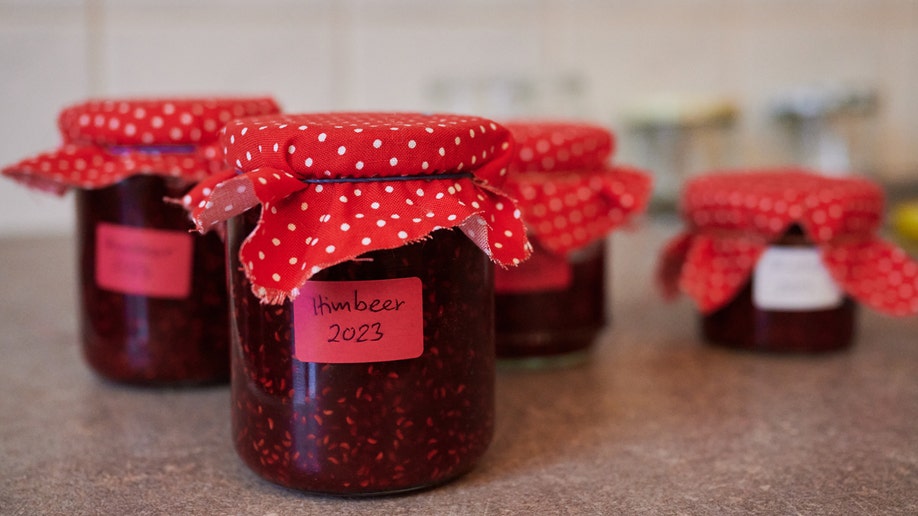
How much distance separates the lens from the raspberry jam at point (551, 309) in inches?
30.6

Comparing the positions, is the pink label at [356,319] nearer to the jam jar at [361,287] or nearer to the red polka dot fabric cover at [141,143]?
the jam jar at [361,287]

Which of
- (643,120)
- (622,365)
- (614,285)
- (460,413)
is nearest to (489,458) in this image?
(460,413)

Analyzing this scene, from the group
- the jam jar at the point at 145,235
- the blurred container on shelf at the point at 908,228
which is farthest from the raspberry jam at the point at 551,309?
the blurred container on shelf at the point at 908,228

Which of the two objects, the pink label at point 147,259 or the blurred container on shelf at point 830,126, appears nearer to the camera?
the pink label at point 147,259

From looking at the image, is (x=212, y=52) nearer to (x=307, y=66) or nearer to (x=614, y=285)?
(x=307, y=66)

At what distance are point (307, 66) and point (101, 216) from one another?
2.37 feet

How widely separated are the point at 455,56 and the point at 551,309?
0.77m

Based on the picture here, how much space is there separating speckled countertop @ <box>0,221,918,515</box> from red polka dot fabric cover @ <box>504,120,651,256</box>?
13 centimetres

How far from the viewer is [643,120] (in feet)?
5.04

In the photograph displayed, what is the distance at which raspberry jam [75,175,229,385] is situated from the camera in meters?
0.70

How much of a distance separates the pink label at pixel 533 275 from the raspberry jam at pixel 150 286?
0.22m

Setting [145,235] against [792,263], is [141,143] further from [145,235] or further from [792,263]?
[792,263]

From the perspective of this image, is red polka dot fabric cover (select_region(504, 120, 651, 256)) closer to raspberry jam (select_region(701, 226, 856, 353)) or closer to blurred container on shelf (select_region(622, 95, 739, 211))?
raspberry jam (select_region(701, 226, 856, 353))

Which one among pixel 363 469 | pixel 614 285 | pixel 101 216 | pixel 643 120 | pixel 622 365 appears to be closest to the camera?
pixel 363 469
